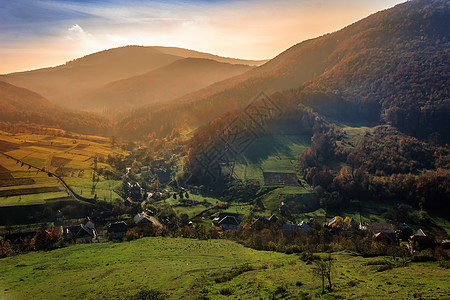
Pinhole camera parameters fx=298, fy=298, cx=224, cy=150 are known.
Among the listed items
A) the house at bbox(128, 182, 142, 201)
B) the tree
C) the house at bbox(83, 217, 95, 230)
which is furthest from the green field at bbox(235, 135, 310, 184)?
the tree

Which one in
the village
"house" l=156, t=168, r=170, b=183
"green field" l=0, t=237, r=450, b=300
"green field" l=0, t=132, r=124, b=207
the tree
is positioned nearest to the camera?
"green field" l=0, t=237, r=450, b=300

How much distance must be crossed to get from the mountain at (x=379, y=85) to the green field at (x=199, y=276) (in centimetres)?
10301

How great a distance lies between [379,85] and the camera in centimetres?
14450

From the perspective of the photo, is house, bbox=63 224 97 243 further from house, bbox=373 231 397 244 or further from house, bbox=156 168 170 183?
house, bbox=373 231 397 244

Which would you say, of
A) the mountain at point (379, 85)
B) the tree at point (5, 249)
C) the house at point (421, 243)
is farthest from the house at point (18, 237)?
the mountain at point (379, 85)

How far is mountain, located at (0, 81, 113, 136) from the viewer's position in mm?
124500

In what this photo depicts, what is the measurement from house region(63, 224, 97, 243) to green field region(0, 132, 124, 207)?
12856mm

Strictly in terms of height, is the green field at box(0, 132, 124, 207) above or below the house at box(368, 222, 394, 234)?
above

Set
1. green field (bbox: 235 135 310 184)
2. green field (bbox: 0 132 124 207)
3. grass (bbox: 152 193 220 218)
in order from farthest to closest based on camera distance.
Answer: green field (bbox: 235 135 310 184)
grass (bbox: 152 193 220 218)
green field (bbox: 0 132 124 207)

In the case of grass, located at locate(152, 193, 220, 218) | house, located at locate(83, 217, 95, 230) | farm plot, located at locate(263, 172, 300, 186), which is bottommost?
grass, located at locate(152, 193, 220, 218)

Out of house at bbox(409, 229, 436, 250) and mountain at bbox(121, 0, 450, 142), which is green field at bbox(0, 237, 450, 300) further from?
mountain at bbox(121, 0, 450, 142)

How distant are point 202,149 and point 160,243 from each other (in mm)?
61048

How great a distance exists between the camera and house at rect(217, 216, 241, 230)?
5892 cm

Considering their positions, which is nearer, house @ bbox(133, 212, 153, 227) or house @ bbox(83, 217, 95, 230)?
house @ bbox(83, 217, 95, 230)
